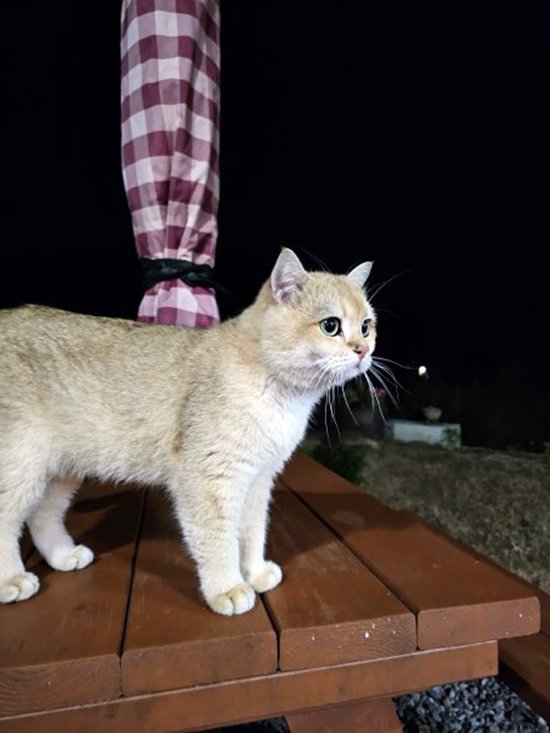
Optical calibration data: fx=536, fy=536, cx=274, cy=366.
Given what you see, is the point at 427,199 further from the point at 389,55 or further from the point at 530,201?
the point at 389,55

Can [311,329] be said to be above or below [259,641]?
above

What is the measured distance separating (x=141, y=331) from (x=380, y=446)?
6.28 feet

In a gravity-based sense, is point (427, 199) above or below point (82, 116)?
below

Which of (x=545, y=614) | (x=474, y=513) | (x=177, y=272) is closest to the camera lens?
(x=545, y=614)

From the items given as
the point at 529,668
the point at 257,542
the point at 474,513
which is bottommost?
the point at 474,513

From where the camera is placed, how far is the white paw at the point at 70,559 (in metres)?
1.00

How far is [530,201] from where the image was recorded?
2287 millimetres

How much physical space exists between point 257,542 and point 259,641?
26 centimetres

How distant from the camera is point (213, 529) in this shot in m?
0.89

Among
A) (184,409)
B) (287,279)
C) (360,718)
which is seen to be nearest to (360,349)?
(287,279)

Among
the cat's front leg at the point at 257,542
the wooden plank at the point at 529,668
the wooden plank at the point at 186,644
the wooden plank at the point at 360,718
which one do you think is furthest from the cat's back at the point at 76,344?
the wooden plank at the point at 529,668

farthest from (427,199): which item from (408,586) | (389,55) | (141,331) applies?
(408,586)

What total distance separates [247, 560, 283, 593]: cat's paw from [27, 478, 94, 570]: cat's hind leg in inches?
13.0

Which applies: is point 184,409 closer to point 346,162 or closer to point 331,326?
point 331,326
